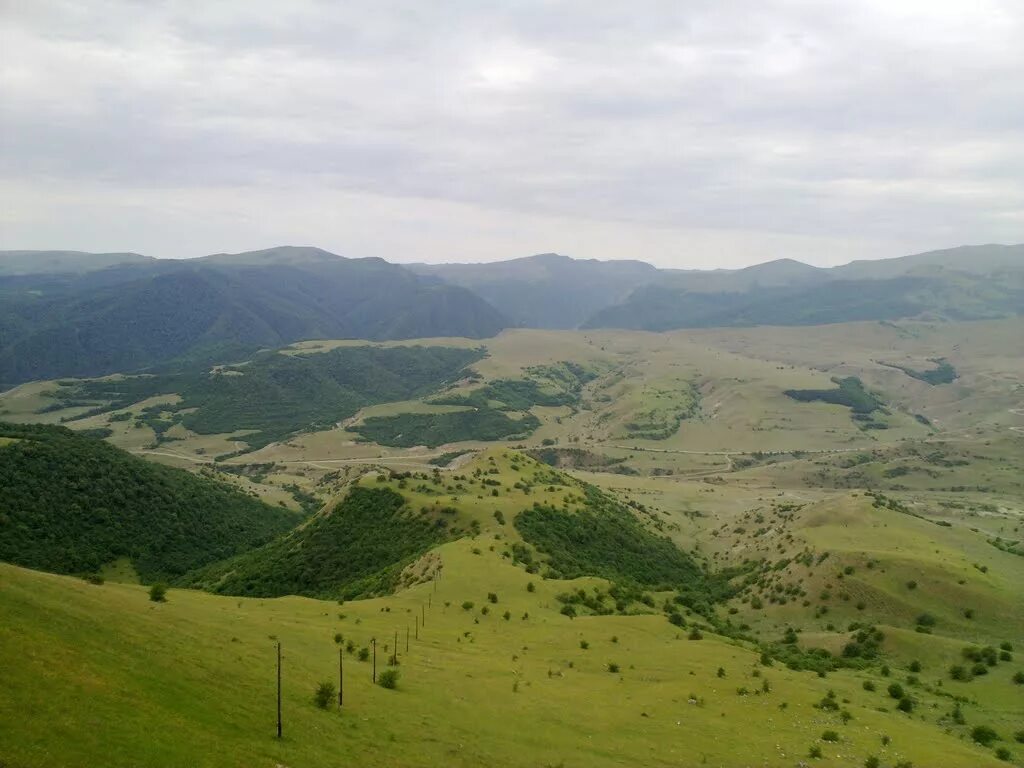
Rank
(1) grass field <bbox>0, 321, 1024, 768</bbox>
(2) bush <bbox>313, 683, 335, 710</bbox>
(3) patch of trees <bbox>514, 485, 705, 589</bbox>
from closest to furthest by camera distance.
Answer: (1) grass field <bbox>0, 321, 1024, 768</bbox> < (2) bush <bbox>313, 683, 335, 710</bbox> < (3) patch of trees <bbox>514, 485, 705, 589</bbox>

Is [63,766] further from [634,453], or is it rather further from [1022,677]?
[634,453]

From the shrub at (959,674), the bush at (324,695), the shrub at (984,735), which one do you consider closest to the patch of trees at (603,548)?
the shrub at (959,674)

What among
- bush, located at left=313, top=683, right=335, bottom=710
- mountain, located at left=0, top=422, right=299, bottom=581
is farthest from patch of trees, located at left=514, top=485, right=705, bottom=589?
mountain, located at left=0, top=422, right=299, bottom=581

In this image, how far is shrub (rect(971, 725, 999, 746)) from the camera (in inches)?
1275

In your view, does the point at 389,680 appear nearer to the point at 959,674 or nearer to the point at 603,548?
the point at 959,674

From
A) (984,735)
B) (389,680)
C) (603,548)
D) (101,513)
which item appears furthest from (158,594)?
(101,513)

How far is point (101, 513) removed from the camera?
297 ft

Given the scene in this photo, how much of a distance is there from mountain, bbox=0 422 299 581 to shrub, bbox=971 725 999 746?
284 ft

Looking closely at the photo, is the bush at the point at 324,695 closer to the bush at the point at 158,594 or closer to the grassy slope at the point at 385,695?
the grassy slope at the point at 385,695

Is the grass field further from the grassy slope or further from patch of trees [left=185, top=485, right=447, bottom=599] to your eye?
patch of trees [left=185, top=485, right=447, bottom=599]

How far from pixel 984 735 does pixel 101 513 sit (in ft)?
326

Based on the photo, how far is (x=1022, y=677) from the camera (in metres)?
41.5

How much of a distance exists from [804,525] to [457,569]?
4826 cm

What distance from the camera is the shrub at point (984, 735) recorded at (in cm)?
3238
